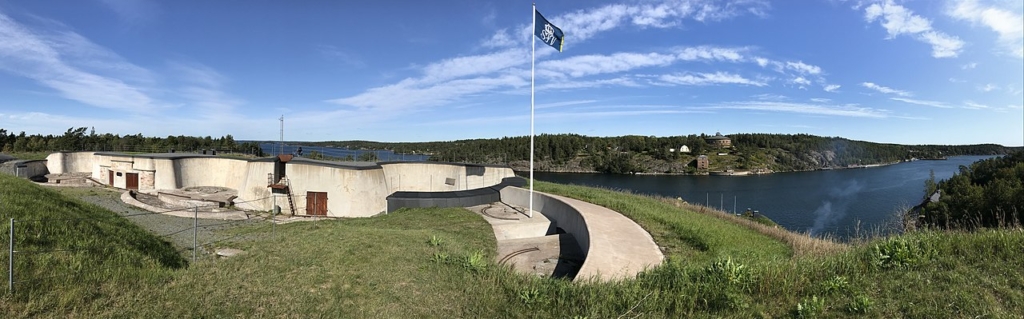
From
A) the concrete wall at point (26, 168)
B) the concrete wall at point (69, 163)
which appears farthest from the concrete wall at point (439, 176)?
the concrete wall at point (26, 168)

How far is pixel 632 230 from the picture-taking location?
10219 millimetres

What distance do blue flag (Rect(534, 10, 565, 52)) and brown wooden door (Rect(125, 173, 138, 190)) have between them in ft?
91.1

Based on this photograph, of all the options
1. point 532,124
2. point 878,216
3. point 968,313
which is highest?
point 532,124

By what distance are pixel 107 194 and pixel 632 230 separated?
94.3 ft

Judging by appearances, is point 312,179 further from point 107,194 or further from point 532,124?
point 532,124

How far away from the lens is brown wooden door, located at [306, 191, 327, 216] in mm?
21125

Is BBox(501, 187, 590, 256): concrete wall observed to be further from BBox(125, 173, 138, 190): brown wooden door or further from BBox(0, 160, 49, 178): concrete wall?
Answer: BBox(0, 160, 49, 178): concrete wall

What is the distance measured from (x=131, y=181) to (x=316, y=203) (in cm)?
1458

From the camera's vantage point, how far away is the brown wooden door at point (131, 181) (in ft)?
83.9

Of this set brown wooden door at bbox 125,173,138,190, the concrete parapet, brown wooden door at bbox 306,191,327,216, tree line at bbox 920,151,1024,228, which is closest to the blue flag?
the concrete parapet

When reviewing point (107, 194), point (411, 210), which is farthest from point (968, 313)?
point (107, 194)

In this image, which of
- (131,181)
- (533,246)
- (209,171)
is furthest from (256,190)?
(533,246)

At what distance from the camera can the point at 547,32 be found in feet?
43.3

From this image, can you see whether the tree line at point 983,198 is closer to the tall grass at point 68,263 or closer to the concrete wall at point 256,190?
the tall grass at point 68,263
